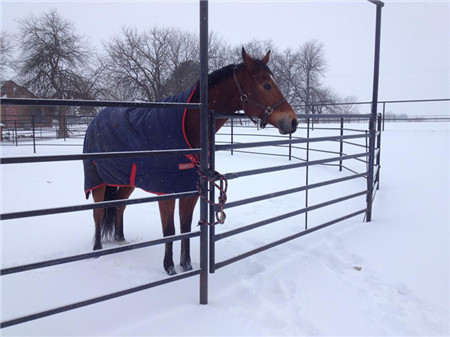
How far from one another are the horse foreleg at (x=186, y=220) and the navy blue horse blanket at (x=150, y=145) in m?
0.21

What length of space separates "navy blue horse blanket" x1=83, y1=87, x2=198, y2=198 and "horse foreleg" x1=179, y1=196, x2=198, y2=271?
209 mm

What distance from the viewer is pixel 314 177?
7.09 meters

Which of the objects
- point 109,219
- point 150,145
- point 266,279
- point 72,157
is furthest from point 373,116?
point 72,157

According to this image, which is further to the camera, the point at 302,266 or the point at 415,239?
the point at 415,239

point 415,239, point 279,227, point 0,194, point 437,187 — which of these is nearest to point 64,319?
point 279,227

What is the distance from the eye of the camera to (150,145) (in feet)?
8.71

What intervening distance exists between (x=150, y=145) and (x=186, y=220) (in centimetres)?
68

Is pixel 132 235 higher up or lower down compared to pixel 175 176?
lower down

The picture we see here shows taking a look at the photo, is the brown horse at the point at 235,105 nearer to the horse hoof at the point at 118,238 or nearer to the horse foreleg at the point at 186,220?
the horse foreleg at the point at 186,220

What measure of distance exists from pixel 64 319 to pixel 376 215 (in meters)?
3.83

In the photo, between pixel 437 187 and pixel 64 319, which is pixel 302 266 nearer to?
pixel 64 319

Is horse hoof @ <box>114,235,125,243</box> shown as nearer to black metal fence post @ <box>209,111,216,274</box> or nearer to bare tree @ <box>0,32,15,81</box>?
black metal fence post @ <box>209,111,216,274</box>

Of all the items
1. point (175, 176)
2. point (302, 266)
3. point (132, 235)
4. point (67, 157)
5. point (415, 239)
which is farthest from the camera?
point (132, 235)

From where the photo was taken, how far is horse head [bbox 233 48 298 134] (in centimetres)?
256
